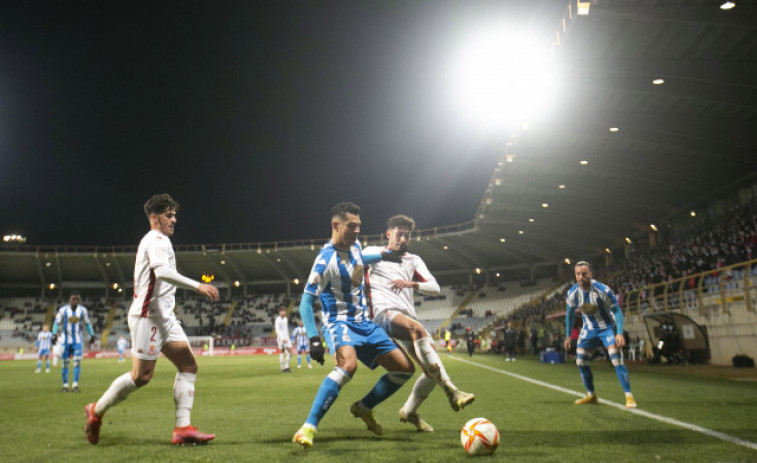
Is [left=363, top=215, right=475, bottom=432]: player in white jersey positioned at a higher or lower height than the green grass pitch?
higher

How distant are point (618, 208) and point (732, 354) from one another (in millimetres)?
18562

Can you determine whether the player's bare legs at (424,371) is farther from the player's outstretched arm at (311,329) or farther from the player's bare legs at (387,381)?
the player's outstretched arm at (311,329)

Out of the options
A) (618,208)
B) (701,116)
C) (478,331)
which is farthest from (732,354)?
(478,331)

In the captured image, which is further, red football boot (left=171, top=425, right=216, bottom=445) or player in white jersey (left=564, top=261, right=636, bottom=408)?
player in white jersey (left=564, top=261, right=636, bottom=408)

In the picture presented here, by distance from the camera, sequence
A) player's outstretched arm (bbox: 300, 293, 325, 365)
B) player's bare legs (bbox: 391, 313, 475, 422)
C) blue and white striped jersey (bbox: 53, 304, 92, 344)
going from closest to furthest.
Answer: player's outstretched arm (bbox: 300, 293, 325, 365)
player's bare legs (bbox: 391, 313, 475, 422)
blue and white striped jersey (bbox: 53, 304, 92, 344)

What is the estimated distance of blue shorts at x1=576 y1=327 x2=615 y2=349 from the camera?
330 inches

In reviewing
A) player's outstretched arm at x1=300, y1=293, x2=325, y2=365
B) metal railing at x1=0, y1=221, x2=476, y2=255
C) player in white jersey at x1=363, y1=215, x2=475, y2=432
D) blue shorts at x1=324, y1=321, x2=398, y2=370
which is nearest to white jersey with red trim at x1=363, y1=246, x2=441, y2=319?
player in white jersey at x1=363, y1=215, x2=475, y2=432

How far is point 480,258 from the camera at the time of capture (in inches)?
2199

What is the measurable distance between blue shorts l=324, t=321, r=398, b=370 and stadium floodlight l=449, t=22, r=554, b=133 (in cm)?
1388

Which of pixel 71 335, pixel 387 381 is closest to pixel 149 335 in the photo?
pixel 387 381

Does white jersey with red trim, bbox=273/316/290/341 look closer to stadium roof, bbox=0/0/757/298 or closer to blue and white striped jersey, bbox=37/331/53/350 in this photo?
blue and white striped jersey, bbox=37/331/53/350

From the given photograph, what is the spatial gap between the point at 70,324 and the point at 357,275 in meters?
10.0

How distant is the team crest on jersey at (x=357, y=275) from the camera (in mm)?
5395

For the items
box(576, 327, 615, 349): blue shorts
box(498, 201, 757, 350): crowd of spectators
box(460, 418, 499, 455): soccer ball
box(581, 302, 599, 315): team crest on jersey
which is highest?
box(498, 201, 757, 350): crowd of spectators
